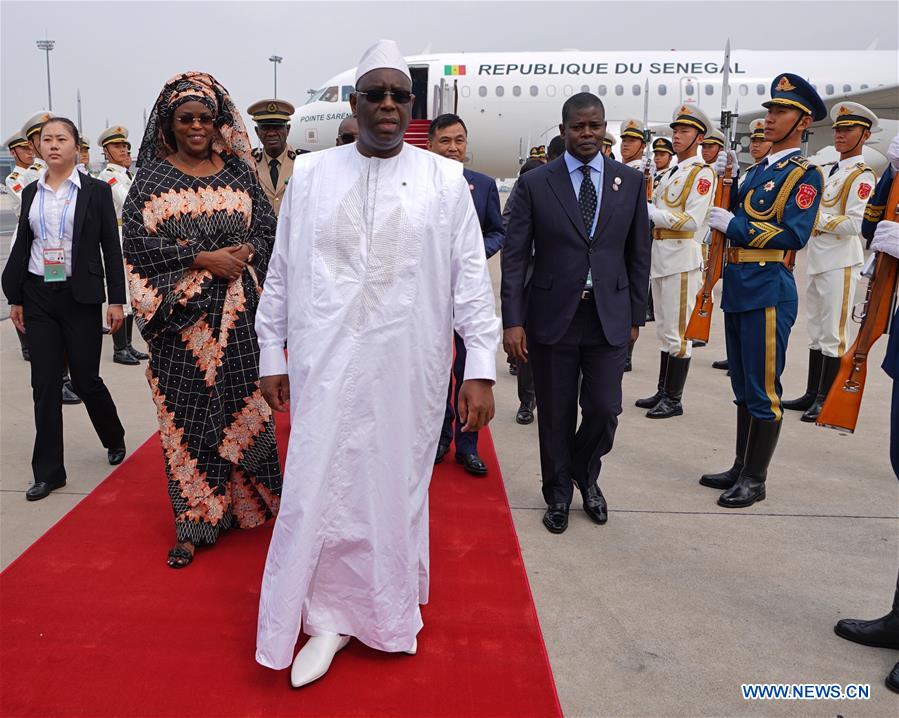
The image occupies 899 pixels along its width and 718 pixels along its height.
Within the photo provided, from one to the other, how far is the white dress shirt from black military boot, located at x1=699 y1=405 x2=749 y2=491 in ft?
12.0

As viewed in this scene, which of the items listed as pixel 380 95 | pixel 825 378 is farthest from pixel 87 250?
pixel 825 378

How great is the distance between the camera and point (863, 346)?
3.26m

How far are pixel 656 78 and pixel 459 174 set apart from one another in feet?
59.1

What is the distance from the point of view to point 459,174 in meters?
2.66

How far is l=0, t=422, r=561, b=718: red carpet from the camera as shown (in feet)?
8.20

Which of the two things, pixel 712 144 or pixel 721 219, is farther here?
pixel 712 144

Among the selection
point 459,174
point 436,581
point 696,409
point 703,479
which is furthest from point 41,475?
point 696,409

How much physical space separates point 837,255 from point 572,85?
13959mm

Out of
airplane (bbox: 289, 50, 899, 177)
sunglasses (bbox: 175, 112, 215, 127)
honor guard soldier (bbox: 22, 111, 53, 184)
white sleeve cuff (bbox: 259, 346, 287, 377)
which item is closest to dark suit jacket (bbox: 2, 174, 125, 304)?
honor guard soldier (bbox: 22, 111, 53, 184)

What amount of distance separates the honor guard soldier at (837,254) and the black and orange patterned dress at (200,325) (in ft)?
13.7

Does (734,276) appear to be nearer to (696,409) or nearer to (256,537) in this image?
(696,409)

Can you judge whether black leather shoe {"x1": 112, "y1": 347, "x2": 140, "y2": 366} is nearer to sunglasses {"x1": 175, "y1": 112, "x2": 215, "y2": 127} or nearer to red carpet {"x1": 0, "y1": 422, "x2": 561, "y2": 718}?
red carpet {"x1": 0, "y1": 422, "x2": 561, "y2": 718}

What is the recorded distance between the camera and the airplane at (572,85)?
61.3 ft

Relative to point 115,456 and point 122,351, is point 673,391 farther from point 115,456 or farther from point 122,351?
point 122,351
